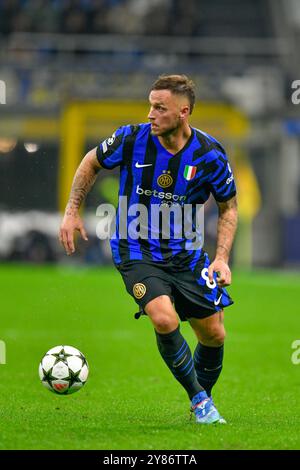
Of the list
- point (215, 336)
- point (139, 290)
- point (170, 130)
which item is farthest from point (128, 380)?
point (170, 130)

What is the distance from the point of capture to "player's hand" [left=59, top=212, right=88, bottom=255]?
6.16m

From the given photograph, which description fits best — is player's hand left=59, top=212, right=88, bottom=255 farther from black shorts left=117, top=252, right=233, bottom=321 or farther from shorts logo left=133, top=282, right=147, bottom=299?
shorts logo left=133, top=282, right=147, bottom=299

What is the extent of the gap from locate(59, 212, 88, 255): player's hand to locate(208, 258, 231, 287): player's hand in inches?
29.3

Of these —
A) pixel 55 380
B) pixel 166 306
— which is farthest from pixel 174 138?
pixel 55 380

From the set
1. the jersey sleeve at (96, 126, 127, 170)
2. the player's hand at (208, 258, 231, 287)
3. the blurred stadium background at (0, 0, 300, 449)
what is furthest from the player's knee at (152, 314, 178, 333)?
the blurred stadium background at (0, 0, 300, 449)

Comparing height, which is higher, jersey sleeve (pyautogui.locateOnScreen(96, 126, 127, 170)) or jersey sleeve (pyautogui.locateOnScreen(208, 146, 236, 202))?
jersey sleeve (pyautogui.locateOnScreen(96, 126, 127, 170))

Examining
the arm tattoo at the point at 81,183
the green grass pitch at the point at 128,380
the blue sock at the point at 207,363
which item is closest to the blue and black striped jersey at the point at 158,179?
the arm tattoo at the point at 81,183

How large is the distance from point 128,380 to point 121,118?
15.3 m

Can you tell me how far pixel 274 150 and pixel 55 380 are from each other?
66.4 ft

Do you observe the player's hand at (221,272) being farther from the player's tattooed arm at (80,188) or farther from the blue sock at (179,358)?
the player's tattooed arm at (80,188)

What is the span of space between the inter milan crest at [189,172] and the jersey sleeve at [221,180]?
11cm

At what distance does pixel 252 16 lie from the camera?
95.9 feet

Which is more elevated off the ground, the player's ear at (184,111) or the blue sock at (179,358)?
the player's ear at (184,111)

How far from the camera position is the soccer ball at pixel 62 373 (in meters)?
6.41
